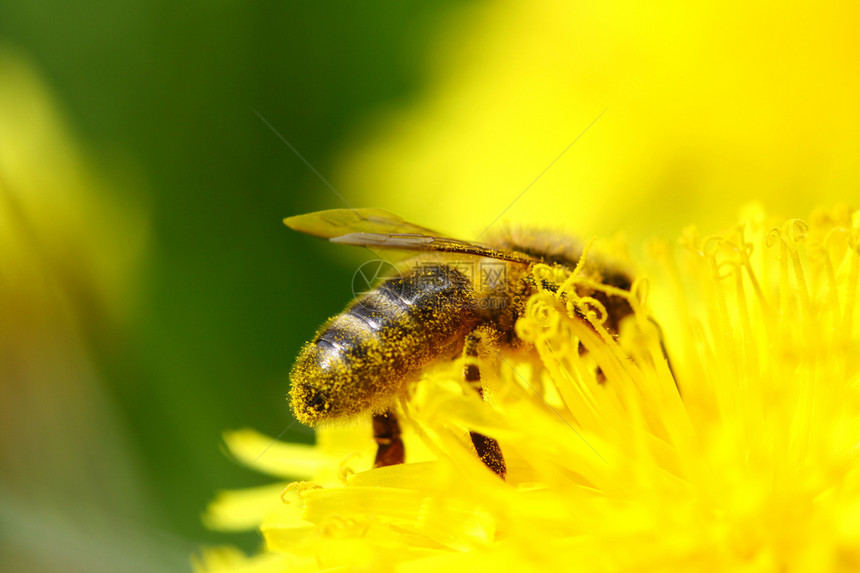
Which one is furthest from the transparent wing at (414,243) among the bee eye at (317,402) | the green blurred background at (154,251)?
the green blurred background at (154,251)

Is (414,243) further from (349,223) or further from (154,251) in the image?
(154,251)

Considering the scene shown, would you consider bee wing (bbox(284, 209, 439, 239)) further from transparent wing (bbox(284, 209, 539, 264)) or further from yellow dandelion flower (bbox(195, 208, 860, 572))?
yellow dandelion flower (bbox(195, 208, 860, 572))

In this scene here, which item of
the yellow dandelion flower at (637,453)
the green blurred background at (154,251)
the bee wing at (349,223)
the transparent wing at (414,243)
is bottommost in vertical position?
the yellow dandelion flower at (637,453)

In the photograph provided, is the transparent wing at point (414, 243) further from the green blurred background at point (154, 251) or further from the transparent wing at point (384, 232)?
the green blurred background at point (154, 251)

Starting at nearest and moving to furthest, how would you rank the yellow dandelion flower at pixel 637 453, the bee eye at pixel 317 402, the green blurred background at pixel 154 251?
the yellow dandelion flower at pixel 637 453 < the bee eye at pixel 317 402 < the green blurred background at pixel 154 251

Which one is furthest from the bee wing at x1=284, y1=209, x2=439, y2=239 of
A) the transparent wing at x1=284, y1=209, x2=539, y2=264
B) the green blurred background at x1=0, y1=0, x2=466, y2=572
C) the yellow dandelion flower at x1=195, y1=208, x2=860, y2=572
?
the green blurred background at x1=0, y1=0, x2=466, y2=572

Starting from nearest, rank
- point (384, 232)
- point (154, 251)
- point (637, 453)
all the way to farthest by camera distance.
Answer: point (637, 453) < point (384, 232) < point (154, 251)

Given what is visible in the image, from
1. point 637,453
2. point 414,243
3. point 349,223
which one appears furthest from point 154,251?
point 637,453
